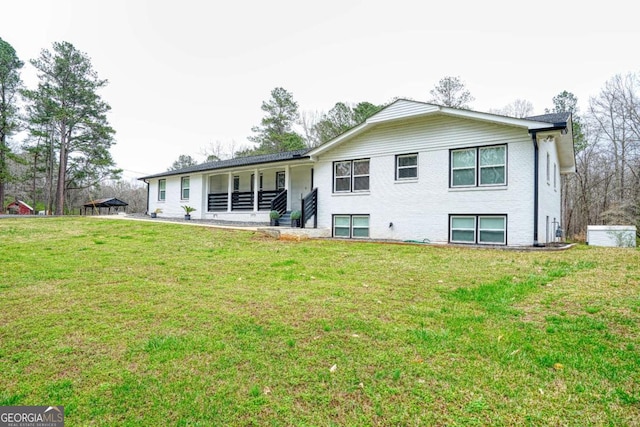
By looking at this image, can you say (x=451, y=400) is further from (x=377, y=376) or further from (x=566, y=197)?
(x=566, y=197)

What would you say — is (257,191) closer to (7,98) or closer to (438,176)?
(438,176)

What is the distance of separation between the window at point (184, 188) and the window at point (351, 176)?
11.5m

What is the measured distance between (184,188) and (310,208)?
10.9m

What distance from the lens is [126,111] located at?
36281 millimetres

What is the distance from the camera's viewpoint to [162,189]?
24.5m

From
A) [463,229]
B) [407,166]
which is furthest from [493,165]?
[407,166]

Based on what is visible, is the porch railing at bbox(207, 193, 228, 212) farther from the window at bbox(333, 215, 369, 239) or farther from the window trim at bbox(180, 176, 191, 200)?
the window at bbox(333, 215, 369, 239)

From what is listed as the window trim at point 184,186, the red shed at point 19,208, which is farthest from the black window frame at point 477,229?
the red shed at point 19,208

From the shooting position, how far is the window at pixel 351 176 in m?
14.9

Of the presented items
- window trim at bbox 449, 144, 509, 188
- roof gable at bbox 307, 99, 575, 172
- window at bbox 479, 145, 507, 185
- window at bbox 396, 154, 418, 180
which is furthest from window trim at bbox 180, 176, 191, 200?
window at bbox 479, 145, 507, 185

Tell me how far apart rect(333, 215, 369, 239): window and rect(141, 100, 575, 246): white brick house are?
0.14 feet

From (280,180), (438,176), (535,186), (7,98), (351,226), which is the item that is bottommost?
(351,226)

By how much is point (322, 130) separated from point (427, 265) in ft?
92.9

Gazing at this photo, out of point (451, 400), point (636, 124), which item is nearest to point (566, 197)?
point (636, 124)
